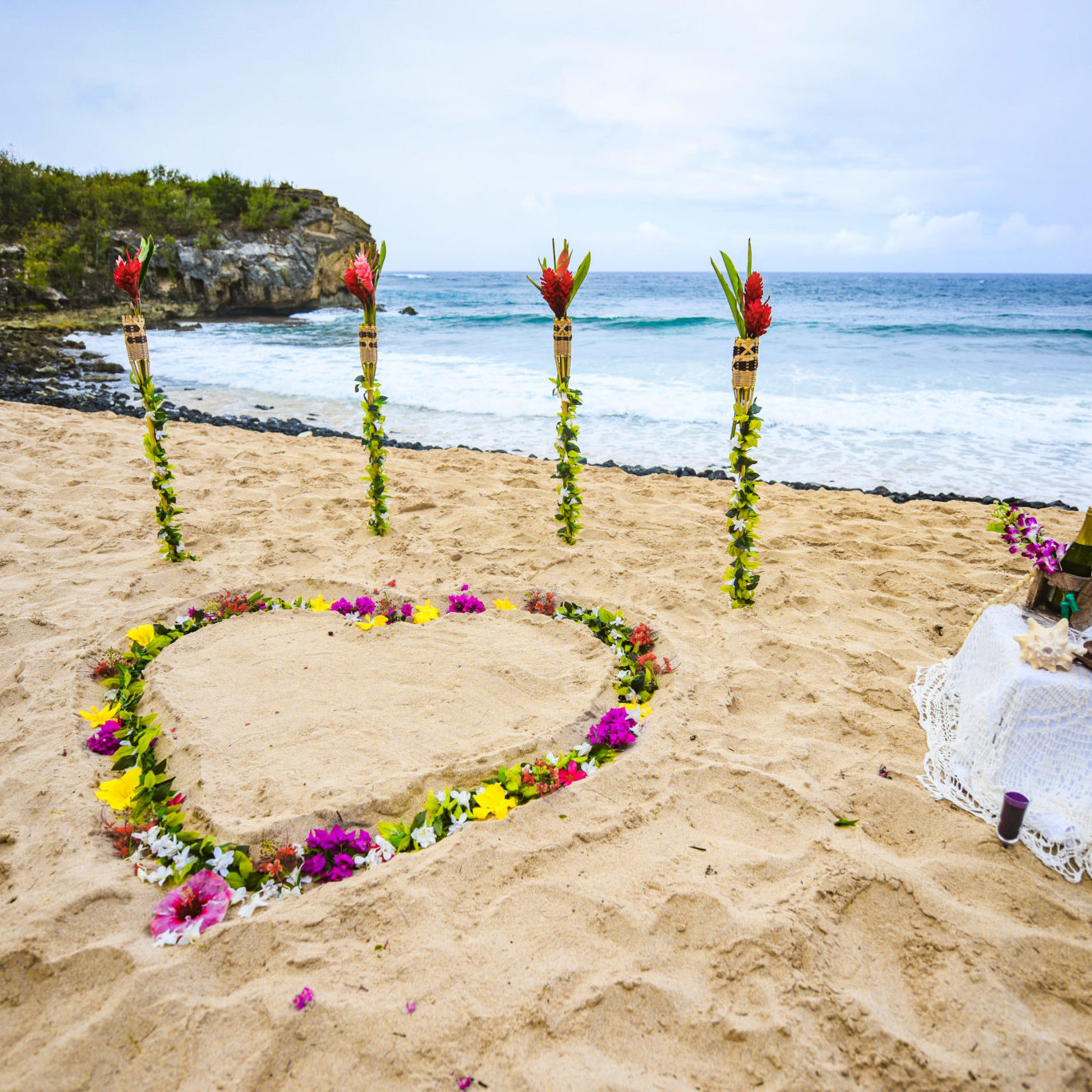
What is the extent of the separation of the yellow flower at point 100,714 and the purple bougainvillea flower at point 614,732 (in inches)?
97.5

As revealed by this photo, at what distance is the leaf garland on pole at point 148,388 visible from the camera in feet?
15.1

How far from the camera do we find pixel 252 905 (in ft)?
7.79

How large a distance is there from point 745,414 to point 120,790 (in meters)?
3.89

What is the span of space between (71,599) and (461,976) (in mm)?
3884

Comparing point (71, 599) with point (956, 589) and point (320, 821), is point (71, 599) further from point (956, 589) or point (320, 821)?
point (956, 589)

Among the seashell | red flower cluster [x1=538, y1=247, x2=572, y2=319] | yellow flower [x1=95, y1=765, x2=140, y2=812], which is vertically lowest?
yellow flower [x1=95, y1=765, x2=140, y2=812]

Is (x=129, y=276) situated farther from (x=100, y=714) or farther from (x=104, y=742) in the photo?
(x=104, y=742)

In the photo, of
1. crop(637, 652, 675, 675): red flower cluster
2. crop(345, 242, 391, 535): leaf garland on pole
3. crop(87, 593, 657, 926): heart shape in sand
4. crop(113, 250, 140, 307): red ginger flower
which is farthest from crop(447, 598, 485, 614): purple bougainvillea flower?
crop(113, 250, 140, 307): red ginger flower

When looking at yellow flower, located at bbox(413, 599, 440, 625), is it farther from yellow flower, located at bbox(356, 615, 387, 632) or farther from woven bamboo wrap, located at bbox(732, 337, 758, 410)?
woven bamboo wrap, located at bbox(732, 337, 758, 410)

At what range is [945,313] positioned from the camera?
32688mm

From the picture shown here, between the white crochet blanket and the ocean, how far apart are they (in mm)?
5633

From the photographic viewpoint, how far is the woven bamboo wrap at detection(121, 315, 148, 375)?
4590 millimetres

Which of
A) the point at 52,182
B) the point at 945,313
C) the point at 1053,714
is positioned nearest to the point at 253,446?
the point at 1053,714

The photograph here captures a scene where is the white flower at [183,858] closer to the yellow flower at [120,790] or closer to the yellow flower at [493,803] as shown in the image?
the yellow flower at [120,790]
